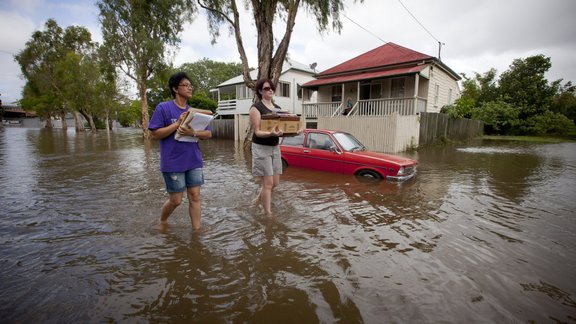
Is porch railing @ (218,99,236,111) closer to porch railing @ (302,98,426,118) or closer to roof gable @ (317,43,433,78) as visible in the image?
roof gable @ (317,43,433,78)

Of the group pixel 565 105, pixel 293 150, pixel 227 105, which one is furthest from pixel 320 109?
pixel 565 105

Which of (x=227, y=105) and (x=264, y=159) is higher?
(x=227, y=105)

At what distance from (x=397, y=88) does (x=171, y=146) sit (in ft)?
57.3

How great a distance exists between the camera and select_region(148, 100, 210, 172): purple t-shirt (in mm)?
2875

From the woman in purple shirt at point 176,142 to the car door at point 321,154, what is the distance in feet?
14.4

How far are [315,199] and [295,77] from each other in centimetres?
2137

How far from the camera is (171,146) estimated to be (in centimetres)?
294

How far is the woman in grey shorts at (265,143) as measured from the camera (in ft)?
12.0

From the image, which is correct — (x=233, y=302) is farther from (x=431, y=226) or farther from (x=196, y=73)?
(x=196, y=73)

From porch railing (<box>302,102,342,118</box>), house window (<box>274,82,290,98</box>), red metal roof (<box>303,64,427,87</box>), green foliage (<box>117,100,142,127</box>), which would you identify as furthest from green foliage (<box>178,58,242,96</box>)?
porch railing (<box>302,102,342,118</box>)

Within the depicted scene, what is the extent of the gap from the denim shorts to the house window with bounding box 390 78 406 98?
1711cm

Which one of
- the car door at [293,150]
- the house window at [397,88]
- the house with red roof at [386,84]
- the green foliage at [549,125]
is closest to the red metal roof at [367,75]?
the house with red roof at [386,84]

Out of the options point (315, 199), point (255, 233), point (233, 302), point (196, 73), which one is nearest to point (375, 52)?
point (315, 199)

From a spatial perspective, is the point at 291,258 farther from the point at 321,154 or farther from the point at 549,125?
the point at 549,125
